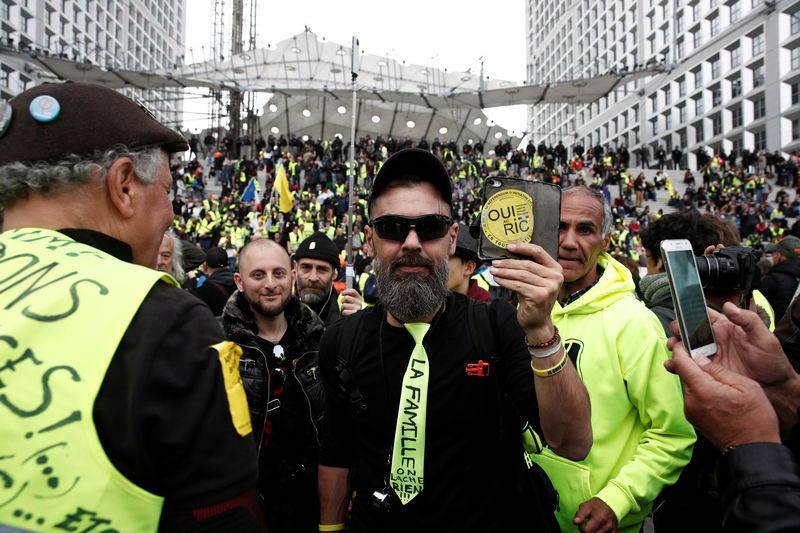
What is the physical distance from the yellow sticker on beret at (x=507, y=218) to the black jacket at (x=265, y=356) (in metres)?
1.54

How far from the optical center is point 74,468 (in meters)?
0.89

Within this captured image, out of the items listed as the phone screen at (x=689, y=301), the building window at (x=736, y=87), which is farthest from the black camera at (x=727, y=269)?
the building window at (x=736, y=87)

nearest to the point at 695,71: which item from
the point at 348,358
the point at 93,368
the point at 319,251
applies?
the point at 319,251

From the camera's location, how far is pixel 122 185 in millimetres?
1236

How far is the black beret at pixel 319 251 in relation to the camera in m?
4.22

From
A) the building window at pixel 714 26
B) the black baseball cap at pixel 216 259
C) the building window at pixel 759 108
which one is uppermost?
the building window at pixel 714 26

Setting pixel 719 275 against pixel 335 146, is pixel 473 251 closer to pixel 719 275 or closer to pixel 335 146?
pixel 719 275

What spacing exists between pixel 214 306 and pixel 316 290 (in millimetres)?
824

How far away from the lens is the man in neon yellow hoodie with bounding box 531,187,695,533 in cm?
190

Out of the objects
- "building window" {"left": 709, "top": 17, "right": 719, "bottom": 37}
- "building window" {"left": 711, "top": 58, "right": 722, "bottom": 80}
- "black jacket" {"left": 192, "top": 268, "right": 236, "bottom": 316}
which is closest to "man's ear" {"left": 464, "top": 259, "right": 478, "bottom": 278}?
"black jacket" {"left": 192, "top": 268, "right": 236, "bottom": 316}

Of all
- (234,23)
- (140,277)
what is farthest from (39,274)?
(234,23)

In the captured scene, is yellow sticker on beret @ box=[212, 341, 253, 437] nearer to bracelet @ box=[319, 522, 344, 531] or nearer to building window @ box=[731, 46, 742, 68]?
bracelet @ box=[319, 522, 344, 531]

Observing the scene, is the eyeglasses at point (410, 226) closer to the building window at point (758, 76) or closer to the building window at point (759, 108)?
the building window at point (759, 108)

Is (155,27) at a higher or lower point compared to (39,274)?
higher
